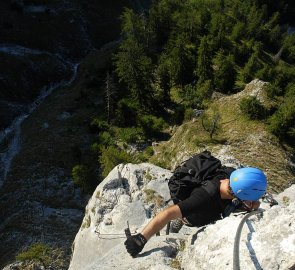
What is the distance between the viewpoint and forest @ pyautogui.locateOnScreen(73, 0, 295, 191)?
35250mm

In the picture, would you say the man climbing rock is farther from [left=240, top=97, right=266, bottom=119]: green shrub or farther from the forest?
[left=240, top=97, right=266, bottom=119]: green shrub

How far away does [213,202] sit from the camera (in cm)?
909

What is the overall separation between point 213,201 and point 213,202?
3 centimetres

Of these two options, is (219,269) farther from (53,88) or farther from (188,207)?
(53,88)

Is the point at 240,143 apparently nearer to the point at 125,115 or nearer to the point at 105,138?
the point at 105,138

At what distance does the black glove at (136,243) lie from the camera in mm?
9242

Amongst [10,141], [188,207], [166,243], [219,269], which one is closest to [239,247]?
[219,269]

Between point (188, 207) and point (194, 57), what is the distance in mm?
42802

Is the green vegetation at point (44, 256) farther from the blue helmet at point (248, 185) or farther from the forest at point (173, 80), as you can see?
the blue helmet at point (248, 185)

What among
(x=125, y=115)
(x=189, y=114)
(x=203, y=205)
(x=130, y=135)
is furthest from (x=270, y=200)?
(x=125, y=115)

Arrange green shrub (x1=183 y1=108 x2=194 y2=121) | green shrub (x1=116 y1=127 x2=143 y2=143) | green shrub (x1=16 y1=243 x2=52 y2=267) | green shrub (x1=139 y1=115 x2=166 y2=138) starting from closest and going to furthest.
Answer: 1. green shrub (x1=16 y1=243 x2=52 y2=267)
2. green shrub (x1=183 y1=108 x2=194 y2=121)
3. green shrub (x1=139 y1=115 x2=166 y2=138)
4. green shrub (x1=116 y1=127 x2=143 y2=143)

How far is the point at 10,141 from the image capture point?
4672 cm

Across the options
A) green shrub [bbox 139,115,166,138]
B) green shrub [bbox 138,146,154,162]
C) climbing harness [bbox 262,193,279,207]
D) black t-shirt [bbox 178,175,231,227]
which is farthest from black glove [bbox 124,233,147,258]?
green shrub [bbox 139,115,166,138]

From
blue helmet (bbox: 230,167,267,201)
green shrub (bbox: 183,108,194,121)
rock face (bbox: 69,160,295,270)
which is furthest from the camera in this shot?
green shrub (bbox: 183,108,194,121)
